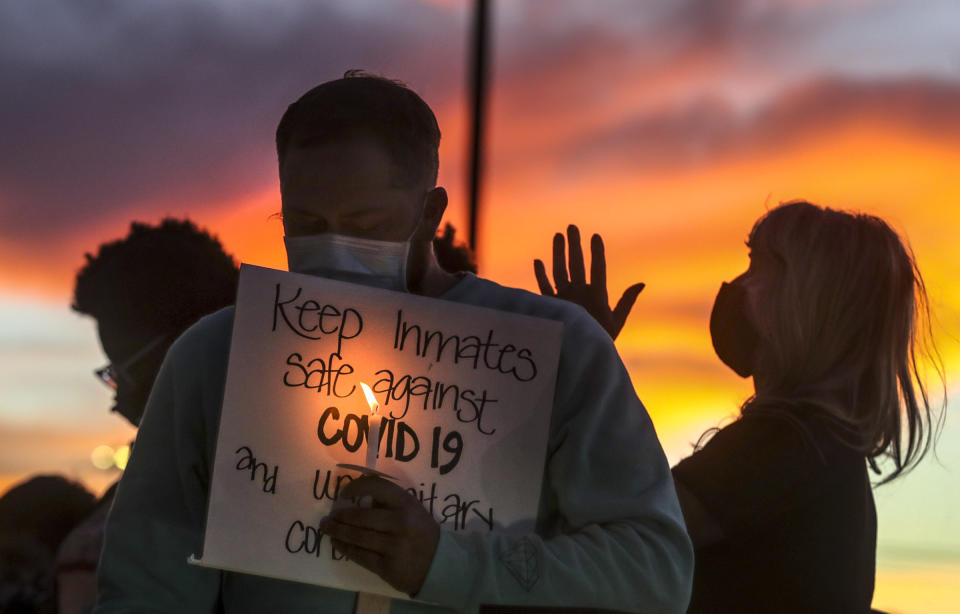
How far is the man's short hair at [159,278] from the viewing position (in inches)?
118

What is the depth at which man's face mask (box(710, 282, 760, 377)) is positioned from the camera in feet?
8.96

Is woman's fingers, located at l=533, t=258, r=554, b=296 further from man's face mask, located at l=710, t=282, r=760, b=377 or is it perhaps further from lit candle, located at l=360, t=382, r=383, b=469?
lit candle, located at l=360, t=382, r=383, b=469

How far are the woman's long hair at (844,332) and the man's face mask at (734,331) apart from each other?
0.06 metres

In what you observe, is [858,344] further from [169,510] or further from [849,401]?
[169,510]

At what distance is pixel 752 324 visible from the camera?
106 inches

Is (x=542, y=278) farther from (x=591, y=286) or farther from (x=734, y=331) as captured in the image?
(x=734, y=331)

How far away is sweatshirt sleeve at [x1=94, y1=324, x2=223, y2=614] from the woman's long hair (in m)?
1.32

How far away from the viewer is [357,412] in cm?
155

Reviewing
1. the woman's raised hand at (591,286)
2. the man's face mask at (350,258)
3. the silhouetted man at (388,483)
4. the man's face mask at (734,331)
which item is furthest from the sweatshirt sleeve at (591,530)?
the man's face mask at (734,331)

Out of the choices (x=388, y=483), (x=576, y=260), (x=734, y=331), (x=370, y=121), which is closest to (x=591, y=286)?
(x=576, y=260)

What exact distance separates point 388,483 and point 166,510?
13.7 inches

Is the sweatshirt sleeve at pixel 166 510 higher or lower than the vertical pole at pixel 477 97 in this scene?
lower

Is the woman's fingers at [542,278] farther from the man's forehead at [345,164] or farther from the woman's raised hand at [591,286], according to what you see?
the man's forehead at [345,164]

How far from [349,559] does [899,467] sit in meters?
1.50
